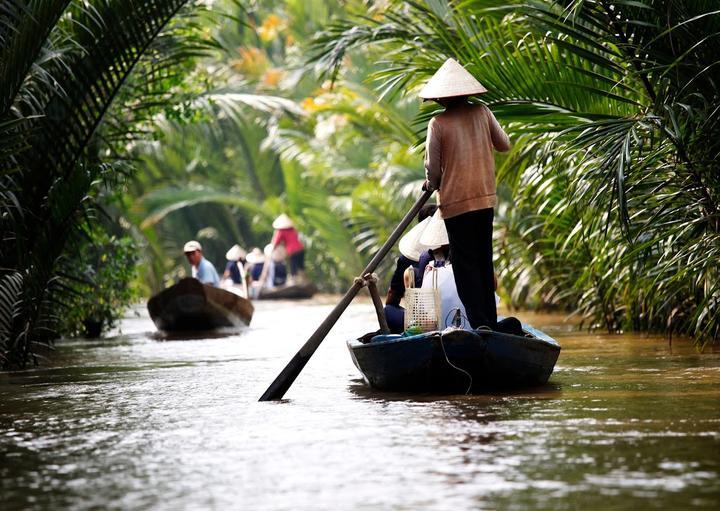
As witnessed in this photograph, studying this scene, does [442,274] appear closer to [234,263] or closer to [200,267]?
[200,267]

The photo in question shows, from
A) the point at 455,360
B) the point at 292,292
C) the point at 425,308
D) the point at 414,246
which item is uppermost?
the point at 292,292

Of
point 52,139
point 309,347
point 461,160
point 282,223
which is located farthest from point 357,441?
Answer: point 282,223

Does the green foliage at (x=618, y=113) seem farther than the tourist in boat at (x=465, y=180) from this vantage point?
Yes

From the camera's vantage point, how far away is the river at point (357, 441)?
587cm

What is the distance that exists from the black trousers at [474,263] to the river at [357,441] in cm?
60

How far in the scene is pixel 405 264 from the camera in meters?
11.0

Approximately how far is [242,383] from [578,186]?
3.11 m

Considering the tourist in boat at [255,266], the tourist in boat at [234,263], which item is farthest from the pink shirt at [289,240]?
the tourist in boat at [255,266]

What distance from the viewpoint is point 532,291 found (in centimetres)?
1909

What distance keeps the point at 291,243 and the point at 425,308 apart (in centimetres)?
2235

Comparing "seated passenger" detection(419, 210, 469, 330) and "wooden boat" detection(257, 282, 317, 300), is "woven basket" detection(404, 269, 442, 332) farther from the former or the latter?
"wooden boat" detection(257, 282, 317, 300)

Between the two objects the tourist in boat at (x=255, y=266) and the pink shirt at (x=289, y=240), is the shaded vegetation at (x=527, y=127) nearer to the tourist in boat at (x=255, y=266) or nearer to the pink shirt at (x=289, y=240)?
the pink shirt at (x=289, y=240)

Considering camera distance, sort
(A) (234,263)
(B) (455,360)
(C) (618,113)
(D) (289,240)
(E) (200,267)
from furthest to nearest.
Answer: (A) (234,263) → (D) (289,240) → (E) (200,267) → (C) (618,113) → (B) (455,360)

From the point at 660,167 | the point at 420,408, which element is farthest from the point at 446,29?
the point at 420,408
